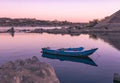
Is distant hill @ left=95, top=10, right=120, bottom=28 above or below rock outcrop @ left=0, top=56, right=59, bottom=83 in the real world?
below

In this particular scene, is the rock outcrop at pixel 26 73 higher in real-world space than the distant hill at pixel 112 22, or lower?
higher

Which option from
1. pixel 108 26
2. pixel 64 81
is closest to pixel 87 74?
pixel 64 81

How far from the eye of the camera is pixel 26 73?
1234cm

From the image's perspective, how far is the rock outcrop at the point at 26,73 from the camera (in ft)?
38.4

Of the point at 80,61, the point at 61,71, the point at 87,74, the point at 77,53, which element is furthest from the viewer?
the point at 77,53

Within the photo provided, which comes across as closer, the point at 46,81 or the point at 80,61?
the point at 46,81

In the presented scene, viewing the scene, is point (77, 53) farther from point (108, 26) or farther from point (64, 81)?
point (108, 26)

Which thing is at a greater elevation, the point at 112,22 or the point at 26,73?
the point at 26,73

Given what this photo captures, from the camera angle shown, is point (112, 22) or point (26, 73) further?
point (112, 22)

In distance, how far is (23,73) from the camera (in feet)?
40.2

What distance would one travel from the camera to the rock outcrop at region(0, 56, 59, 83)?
1169cm

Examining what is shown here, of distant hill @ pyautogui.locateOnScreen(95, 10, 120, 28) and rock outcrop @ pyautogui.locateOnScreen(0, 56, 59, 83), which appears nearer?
rock outcrop @ pyautogui.locateOnScreen(0, 56, 59, 83)

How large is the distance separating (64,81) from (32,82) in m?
15.0

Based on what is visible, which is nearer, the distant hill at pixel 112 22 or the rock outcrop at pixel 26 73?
the rock outcrop at pixel 26 73
